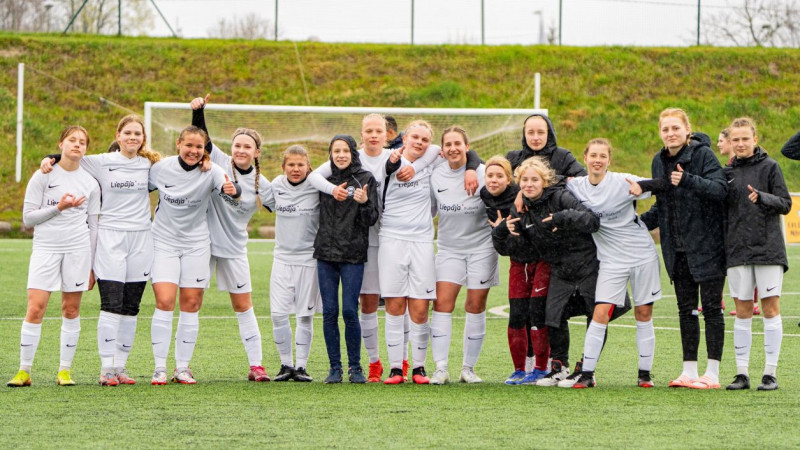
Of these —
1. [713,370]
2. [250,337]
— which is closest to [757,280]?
[713,370]

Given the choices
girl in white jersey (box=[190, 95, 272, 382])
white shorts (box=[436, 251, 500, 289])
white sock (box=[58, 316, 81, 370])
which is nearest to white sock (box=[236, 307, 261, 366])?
girl in white jersey (box=[190, 95, 272, 382])

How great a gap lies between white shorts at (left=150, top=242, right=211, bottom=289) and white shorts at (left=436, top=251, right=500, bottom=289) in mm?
1697

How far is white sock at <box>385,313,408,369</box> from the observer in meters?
7.76

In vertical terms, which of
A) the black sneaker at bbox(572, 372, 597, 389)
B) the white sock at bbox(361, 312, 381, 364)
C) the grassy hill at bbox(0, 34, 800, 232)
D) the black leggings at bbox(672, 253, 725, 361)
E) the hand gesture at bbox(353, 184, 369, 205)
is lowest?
the black sneaker at bbox(572, 372, 597, 389)

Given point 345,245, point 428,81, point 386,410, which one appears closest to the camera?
point 386,410

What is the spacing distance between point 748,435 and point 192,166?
418cm

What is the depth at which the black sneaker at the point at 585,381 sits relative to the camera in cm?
737

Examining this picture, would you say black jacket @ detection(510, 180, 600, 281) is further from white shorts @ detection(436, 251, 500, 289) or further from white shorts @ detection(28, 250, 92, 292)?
white shorts @ detection(28, 250, 92, 292)

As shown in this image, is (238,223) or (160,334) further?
(238,223)

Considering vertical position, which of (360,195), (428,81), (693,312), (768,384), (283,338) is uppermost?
(428,81)

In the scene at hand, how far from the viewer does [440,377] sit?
7668 millimetres

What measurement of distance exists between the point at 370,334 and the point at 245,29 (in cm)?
2919

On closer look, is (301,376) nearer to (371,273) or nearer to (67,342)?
(371,273)

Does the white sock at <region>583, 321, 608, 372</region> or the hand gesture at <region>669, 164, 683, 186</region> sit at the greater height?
the hand gesture at <region>669, 164, 683, 186</region>
